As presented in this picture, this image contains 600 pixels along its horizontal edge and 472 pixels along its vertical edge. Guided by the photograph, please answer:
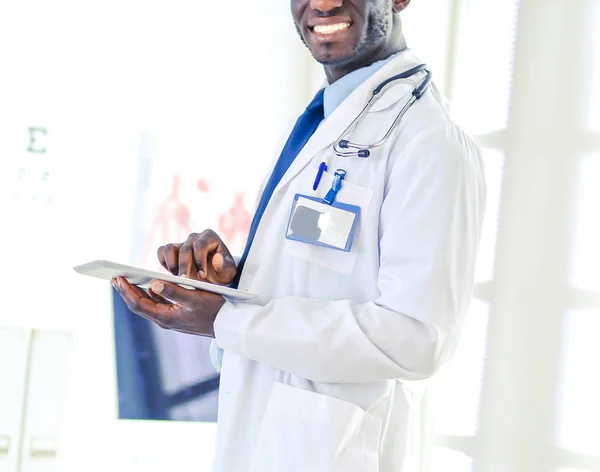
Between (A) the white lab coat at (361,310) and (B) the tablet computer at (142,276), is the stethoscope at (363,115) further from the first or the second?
(B) the tablet computer at (142,276)

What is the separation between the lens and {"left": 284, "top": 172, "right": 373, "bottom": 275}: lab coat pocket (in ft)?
3.75

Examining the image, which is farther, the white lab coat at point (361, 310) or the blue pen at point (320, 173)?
the blue pen at point (320, 173)

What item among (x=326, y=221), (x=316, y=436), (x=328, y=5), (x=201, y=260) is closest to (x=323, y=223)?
(x=326, y=221)

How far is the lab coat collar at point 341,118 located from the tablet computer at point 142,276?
246mm

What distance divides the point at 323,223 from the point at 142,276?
29 cm

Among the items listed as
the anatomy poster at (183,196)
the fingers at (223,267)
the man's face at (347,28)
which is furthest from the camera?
the anatomy poster at (183,196)

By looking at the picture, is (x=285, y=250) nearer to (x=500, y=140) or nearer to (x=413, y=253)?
(x=413, y=253)

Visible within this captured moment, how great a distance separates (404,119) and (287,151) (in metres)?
0.27

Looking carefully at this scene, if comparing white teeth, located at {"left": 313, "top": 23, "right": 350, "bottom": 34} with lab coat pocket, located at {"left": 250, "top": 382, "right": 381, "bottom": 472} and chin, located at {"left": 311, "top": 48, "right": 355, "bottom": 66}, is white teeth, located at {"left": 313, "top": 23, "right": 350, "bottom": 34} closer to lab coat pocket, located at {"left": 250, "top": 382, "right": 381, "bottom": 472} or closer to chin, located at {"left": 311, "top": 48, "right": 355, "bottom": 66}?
chin, located at {"left": 311, "top": 48, "right": 355, "bottom": 66}

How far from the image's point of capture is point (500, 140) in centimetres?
197

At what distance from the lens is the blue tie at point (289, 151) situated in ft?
4.21

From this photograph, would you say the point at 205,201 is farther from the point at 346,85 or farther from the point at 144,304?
the point at 144,304

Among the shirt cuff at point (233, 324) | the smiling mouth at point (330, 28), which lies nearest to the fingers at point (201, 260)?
the shirt cuff at point (233, 324)

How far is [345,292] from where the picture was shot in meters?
1.15
